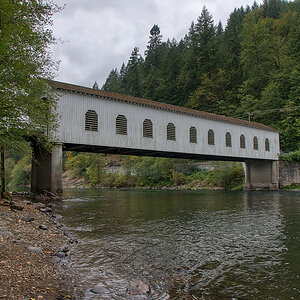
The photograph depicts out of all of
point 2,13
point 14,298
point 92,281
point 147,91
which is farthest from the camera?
point 147,91

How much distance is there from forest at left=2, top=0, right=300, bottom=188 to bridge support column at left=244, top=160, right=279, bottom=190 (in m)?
2.06

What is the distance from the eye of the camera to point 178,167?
147ft

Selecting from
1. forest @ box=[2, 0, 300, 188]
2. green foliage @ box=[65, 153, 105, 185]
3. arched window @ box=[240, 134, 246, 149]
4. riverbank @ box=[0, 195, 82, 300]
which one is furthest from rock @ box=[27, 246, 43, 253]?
green foliage @ box=[65, 153, 105, 185]

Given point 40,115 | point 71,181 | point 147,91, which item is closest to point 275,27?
point 147,91

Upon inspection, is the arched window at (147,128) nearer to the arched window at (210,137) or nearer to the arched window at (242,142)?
the arched window at (210,137)

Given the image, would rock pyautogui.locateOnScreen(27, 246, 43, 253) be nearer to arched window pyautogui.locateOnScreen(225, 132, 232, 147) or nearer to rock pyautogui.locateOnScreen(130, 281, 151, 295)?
rock pyautogui.locateOnScreen(130, 281, 151, 295)

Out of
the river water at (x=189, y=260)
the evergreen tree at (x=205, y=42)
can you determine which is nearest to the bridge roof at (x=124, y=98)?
the river water at (x=189, y=260)

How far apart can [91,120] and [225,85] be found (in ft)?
120

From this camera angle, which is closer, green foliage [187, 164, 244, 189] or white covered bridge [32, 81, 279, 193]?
white covered bridge [32, 81, 279, 193]

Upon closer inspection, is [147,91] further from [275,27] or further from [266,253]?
[266,253]

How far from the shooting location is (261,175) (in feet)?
104

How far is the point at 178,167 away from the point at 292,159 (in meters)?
18.1

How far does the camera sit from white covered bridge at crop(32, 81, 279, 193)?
17.0 metres

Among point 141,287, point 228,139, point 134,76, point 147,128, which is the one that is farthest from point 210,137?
point 134,76
